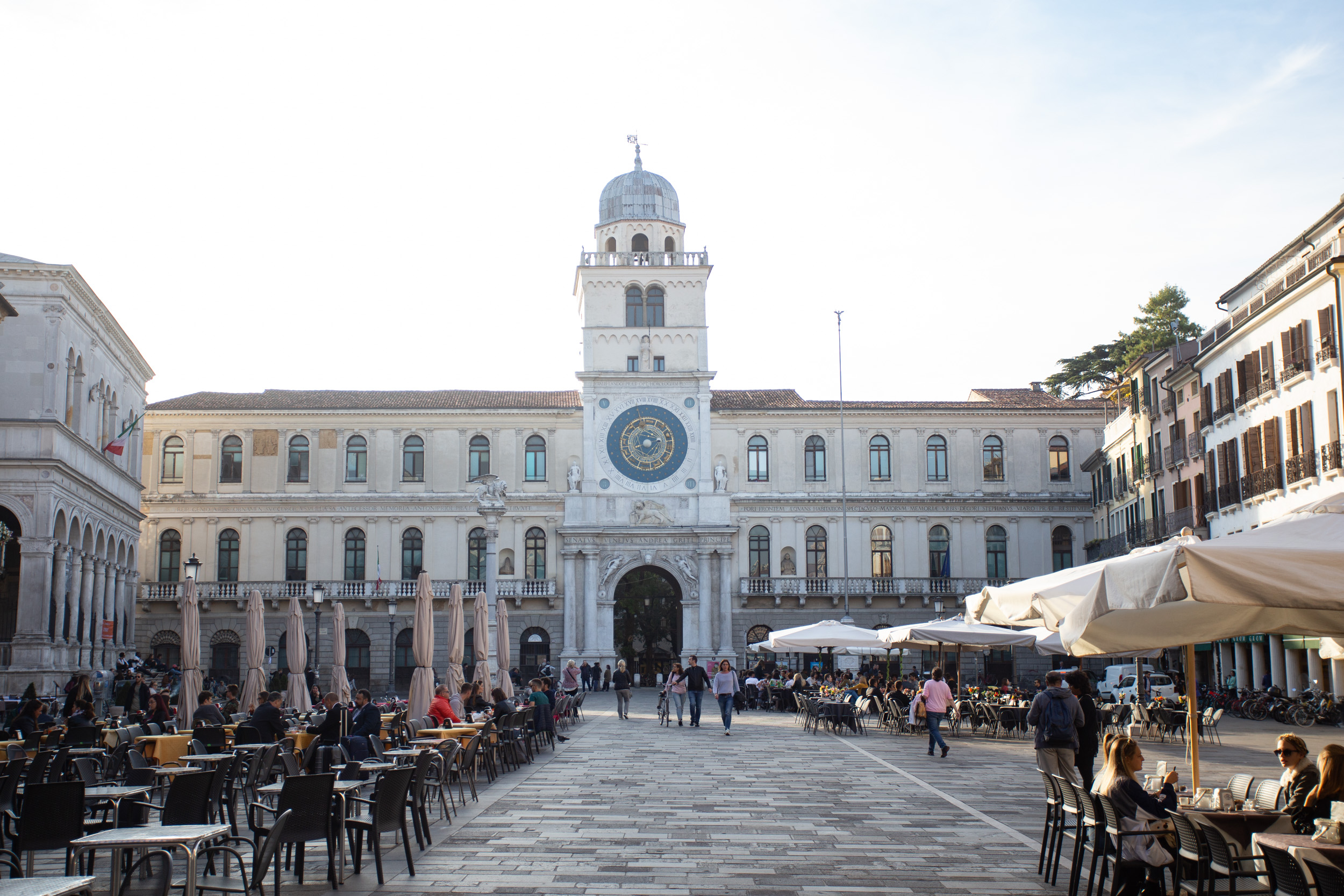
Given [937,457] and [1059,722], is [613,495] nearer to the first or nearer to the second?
[937,457]

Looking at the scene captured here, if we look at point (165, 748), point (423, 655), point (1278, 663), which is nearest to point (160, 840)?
point (165, 748)

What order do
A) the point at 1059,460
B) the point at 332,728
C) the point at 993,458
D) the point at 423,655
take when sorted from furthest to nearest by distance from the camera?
the point at 1059,460 → the point at 993,458 → the point at 423,655 → the point at 332,728

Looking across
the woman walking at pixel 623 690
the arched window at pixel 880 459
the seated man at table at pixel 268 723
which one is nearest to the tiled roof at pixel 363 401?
the arched window at pixel 880 459

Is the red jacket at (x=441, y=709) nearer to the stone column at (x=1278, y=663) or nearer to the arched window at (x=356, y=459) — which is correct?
the stone column at (x=1278, y=663)

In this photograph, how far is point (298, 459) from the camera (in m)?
56.5

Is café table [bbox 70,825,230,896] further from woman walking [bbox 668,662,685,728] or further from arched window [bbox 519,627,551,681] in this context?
arched window [bbox 519,627,551,681]

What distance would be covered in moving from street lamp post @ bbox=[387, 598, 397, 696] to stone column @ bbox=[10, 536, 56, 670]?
1972 cm

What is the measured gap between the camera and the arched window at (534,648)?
2147 inches

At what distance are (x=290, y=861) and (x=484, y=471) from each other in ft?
148

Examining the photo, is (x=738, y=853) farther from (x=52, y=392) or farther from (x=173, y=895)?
(x=52, y=392)

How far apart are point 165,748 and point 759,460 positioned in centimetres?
4288

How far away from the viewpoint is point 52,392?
36.1 meters

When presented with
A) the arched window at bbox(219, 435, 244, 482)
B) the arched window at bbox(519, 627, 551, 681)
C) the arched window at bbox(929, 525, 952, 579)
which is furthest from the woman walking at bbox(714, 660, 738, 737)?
the arched window at bbox(219, 435, 244, 482)

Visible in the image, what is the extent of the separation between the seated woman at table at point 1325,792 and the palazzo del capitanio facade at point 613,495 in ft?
147
